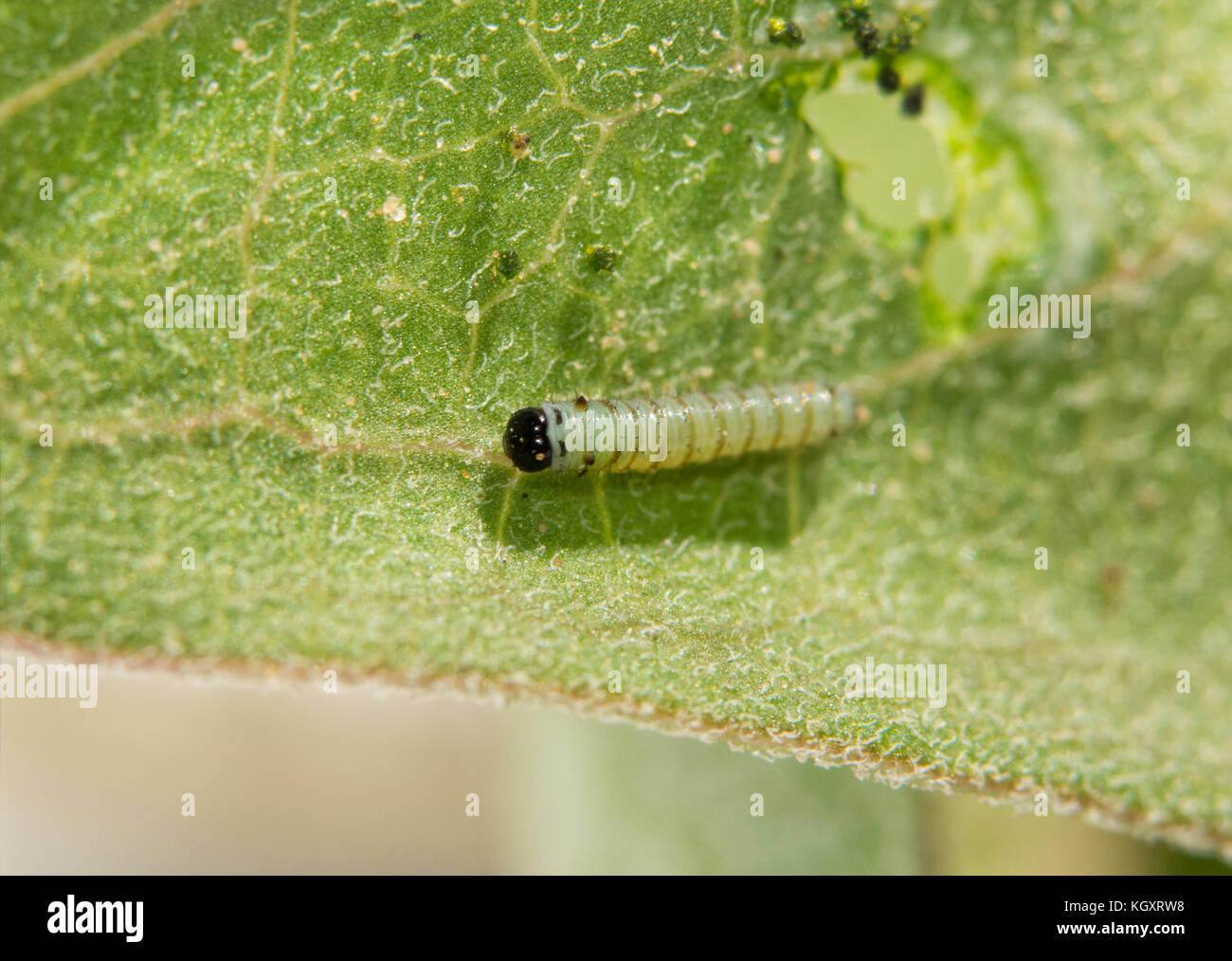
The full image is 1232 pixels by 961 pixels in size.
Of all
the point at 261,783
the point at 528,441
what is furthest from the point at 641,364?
the point at 261,783

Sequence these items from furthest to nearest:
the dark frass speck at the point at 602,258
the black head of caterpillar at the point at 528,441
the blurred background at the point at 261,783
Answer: the blurred background at the point at 261,783 → the dark frass speck at the point at 602,258 → the black head of caterpillar at the point at 528,441

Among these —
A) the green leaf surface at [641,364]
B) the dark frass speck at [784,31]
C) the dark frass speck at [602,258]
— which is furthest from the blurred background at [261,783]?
the dark frass speck at [784,31]

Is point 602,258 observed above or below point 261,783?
above

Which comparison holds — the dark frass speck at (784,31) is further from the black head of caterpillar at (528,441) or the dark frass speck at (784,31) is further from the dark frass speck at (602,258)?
the black head of caterpillar at (528,441)

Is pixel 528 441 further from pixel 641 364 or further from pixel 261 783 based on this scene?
pixel 261 783

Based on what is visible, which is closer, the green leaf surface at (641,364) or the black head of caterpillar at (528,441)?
the green leaf surface at (641,364)
